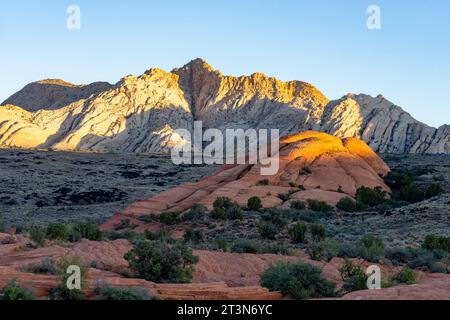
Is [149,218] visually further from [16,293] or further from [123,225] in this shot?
[16,293]

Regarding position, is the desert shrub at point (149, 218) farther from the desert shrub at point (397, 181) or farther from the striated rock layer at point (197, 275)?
the desert shrub at point (397, 181)

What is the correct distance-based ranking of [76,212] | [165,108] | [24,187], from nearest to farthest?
[76,212]
[24,187]
[165,108]

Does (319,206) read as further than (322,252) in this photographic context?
Yes

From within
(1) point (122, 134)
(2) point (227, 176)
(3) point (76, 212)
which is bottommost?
(3) point (76, 212)

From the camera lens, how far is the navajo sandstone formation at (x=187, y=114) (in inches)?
3551

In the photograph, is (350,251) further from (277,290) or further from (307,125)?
(307,125)

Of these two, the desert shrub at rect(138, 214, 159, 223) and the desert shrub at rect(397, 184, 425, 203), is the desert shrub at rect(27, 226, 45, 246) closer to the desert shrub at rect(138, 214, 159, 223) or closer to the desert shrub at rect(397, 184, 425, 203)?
the desert shrub at rect(138, 214, 159, 223)

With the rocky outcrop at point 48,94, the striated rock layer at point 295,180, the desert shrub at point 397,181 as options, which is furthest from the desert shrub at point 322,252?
the rocky outcrop at point 48,94

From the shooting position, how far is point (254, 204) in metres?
30.9

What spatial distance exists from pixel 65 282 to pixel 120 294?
1021 millimetres

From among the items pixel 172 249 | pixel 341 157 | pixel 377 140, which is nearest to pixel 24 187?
pixel 341 157

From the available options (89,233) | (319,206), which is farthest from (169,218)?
(89,233)
